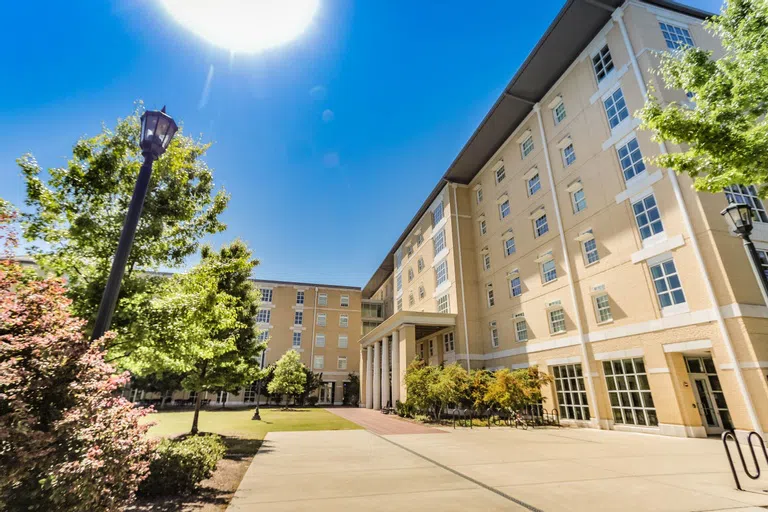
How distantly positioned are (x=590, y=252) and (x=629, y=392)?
728cm

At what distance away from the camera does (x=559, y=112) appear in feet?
76.0

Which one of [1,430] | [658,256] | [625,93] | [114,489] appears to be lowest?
[114,489]

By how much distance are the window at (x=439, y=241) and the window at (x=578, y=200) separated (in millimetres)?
13496

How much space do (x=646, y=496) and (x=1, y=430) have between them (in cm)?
860

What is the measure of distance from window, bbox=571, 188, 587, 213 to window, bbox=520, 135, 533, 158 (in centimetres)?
585

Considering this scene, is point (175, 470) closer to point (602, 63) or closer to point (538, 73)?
point (602, 63)

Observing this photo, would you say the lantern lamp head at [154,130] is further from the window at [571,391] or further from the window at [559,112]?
the window at [559,112]

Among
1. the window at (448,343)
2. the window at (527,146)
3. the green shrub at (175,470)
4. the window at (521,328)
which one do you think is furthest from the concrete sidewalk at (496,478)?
the window at (527,146)

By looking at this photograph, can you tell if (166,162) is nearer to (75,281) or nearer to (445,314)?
(75,281)

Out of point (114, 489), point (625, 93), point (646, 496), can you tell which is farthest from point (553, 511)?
point (625, 93)

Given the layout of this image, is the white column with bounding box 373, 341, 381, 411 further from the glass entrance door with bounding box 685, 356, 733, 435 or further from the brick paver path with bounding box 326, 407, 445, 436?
the glass entrance door with bounding box 685, 356, 733, 435

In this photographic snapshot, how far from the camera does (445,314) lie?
2886 centimetres

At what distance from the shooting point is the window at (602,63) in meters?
19.4

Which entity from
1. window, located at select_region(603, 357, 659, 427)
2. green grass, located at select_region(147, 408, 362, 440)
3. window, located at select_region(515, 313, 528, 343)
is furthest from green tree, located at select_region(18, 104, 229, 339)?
window, located at select_region(515, 313, 528, 343)
